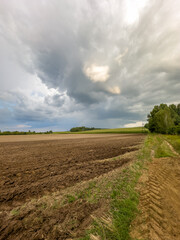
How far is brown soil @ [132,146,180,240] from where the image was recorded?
9.52 ft

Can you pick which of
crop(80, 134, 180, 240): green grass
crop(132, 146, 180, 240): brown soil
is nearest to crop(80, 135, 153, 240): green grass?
crop(80, 134, 180, 240): green grass

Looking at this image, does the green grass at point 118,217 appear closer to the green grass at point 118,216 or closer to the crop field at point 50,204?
the green grass at point 118,216

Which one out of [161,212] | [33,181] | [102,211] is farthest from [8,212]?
[161,212]

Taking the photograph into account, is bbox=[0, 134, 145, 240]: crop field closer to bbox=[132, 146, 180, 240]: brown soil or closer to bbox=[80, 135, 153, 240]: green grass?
bbox=[80, 135, 153, 240]: green grass

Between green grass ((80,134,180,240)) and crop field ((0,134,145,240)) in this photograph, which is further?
crop field ((0,134,145,240))

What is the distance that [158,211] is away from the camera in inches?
145

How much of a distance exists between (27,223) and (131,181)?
16.6ft

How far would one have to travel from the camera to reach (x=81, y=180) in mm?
6355

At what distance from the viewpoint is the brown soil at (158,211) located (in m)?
2.90


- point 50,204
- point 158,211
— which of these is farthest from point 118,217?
point 50,204

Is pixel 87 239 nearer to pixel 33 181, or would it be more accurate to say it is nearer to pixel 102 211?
pixel 102 211

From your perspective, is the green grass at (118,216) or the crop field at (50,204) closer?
the green grass at (118,216)

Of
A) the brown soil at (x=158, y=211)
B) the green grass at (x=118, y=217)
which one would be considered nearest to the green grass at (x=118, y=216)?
the green grass at (x=118, y=217)

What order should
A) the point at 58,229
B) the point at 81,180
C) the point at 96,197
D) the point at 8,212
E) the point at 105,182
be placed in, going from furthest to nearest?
the point at 81,180 < the point at 105,182 < the point at 96,197 < the point at 8,212 < the point at 58,229
